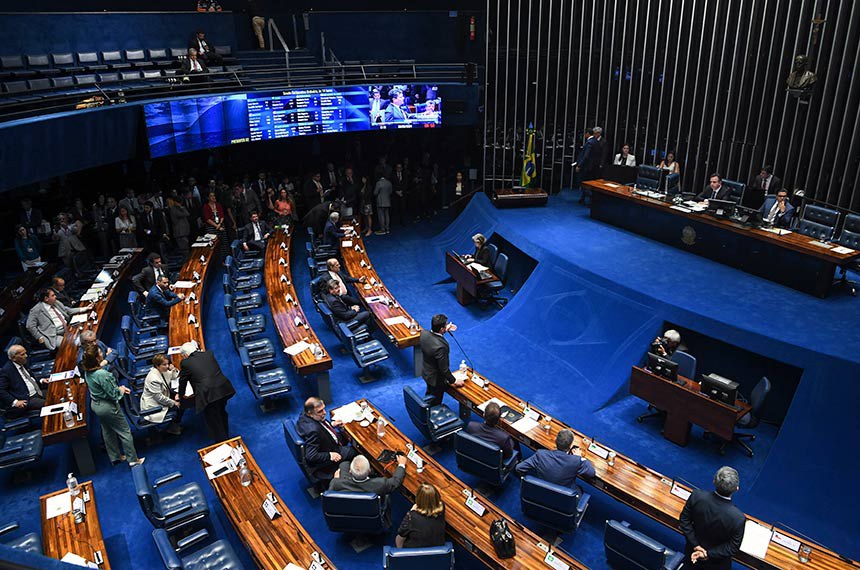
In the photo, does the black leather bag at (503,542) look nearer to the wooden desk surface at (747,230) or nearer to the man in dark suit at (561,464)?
the man in dark suit at (561,464)

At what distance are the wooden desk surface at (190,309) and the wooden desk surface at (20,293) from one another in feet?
8.41

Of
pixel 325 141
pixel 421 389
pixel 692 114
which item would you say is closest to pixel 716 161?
pixel 692 114

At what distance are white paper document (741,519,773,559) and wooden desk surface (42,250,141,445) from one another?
7.27 meters

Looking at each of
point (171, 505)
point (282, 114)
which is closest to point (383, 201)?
point (282, 114)

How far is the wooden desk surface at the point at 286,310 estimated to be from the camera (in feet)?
29.0

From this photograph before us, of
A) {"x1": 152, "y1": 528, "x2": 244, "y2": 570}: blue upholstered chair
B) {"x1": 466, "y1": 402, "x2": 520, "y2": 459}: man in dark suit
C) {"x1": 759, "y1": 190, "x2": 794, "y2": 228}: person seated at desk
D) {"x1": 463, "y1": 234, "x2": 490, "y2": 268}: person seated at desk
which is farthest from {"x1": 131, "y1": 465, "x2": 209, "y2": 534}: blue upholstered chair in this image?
{"x1": 759, "y1": 190, "x2": 794, "y2": 228}: person seated at desk

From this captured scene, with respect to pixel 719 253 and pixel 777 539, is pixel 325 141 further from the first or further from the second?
pixel 777 539

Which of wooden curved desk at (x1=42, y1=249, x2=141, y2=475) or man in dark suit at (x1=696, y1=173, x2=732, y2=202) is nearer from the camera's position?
wooden curved desk at (x1=42, y1=249, x2=141, y2=475)

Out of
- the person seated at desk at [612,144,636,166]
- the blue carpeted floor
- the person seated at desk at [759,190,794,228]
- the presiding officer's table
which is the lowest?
the blue carpeted floor

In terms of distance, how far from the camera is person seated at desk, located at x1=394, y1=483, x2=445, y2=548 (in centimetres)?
557

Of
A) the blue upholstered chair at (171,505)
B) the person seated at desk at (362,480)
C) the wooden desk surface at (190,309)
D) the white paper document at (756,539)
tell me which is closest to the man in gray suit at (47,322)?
the wooden desk surface at (190,309)

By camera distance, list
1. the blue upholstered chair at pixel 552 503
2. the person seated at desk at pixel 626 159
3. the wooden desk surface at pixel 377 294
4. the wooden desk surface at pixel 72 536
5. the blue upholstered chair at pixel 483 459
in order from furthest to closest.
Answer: the person seated at desk at pixel 626 159 → the wooden desk surface at pixel 377 294 → the blue upholstered chair at pixel 483 459 → the blue upholstered chair at pixel 552 503 → the wooden desk surface at pixel 72 536

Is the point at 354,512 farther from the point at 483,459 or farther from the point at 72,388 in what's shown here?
the point at 72,388

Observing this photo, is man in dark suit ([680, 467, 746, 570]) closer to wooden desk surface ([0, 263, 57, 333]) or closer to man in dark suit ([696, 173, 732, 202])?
man in dark suit ([696, 173, 732, 202])
